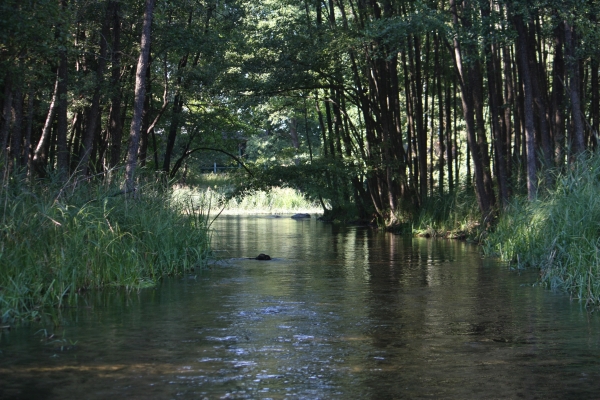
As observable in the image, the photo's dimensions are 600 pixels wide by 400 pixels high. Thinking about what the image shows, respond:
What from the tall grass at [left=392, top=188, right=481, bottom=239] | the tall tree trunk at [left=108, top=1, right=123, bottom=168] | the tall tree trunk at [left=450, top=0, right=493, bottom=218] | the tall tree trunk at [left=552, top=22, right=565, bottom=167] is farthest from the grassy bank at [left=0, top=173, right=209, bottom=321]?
the tall grass at [left=392, top=188, right=481, bottom=239]

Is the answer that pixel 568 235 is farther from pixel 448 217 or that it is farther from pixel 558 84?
pixel 448 217

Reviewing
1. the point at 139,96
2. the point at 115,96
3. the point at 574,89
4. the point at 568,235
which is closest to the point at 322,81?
the point at 115,96

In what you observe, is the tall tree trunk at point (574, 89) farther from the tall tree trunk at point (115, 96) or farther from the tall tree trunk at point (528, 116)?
the tall tree trunk at point (115, 96)

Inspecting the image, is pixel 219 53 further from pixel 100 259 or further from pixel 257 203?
pixel 257 203

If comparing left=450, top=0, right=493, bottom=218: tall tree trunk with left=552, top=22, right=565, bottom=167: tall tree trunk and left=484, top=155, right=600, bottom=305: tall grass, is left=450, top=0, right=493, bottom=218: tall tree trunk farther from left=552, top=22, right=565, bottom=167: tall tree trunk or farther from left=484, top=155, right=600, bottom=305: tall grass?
left=484, top=155, right=600, bottom=305: tall grass

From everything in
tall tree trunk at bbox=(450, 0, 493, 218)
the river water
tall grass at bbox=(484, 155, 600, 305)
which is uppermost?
tall tree trunk at bbox=(450, 0, 493, 218)

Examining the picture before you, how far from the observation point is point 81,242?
10.2 m

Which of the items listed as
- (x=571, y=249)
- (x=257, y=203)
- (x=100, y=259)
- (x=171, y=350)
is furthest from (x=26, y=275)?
(x=257, y=203)

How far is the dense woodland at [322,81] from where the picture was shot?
15.4 meters

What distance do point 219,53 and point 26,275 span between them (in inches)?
571

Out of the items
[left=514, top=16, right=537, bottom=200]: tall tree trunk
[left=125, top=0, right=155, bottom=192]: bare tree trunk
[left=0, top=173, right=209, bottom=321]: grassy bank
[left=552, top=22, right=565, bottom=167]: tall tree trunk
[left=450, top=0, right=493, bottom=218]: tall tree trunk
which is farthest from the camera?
[left=450, top=0, right=493, bottom=218]: tall tree trunk

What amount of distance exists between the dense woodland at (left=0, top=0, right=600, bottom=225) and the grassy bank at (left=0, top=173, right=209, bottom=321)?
2325 mm

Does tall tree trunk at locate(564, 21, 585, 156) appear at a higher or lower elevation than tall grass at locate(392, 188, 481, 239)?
higher

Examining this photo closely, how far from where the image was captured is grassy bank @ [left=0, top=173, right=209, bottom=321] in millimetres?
9078
